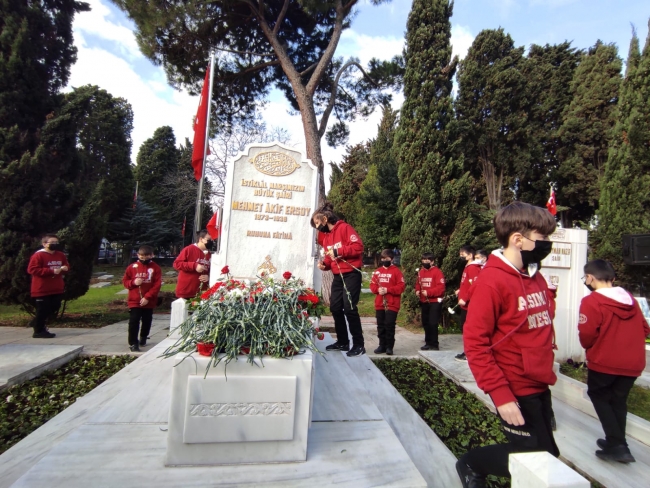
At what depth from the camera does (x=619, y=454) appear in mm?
2822

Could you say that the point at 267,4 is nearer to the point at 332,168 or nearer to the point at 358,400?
the point at 358,400

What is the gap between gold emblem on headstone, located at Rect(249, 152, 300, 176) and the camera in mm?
5680

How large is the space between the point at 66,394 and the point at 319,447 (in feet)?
10.6

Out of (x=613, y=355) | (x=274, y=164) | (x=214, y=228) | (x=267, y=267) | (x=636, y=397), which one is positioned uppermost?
(x=274, y=164)

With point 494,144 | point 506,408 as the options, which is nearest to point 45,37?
point 506,408

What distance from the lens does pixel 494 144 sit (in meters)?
21.3

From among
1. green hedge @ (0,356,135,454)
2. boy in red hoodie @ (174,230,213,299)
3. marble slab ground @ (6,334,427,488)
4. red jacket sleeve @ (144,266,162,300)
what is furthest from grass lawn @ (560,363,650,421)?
red jacket sleeve @ (144,266,162,300)

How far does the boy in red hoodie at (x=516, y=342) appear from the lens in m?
1.83

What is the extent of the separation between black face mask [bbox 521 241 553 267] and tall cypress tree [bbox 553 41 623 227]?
23.5 m

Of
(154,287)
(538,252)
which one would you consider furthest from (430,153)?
(538,252)

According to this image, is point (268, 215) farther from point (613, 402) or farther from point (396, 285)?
point (613, 402)

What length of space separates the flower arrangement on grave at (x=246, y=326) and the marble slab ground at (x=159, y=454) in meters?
0.62

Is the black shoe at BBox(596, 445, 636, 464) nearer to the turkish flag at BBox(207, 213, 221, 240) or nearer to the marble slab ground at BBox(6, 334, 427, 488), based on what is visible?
the marble slab ground at BBox(6, 334, 427, 488)

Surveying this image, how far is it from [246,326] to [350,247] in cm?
229
